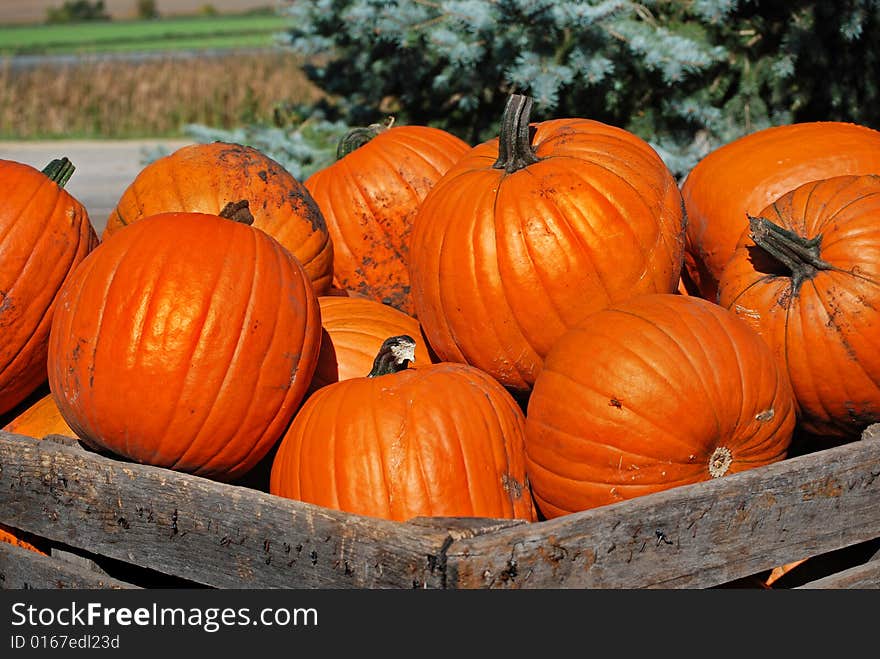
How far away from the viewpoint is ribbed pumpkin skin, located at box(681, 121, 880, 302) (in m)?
2.97

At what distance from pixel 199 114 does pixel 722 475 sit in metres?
22.3

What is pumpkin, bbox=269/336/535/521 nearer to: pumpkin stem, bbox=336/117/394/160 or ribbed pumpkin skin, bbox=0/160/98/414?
ribbed pumpkin skin, bbox=0/160/98/414

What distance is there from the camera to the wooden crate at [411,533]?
1.88m

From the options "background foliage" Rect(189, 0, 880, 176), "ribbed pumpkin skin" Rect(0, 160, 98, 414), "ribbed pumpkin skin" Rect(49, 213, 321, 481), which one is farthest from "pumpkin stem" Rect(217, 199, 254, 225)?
"background foliage" Rect(189, 0, 880, 176)

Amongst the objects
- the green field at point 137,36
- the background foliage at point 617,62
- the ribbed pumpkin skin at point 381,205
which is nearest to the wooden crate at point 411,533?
the ribbed pumpkin skin at point 381,205

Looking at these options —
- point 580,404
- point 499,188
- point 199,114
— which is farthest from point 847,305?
point 199,114

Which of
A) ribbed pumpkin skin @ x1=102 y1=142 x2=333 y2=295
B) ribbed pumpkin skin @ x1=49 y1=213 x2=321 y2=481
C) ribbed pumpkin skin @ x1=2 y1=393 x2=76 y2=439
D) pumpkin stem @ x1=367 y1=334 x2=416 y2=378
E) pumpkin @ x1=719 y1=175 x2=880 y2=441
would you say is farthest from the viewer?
ribbed pumpkin skin @ x1=102 y1=142 x2=333 y2=295

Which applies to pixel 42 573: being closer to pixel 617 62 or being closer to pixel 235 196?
pixel 235 196

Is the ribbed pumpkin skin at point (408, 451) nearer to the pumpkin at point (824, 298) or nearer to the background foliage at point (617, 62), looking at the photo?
the pumpkin at point (824, 298)

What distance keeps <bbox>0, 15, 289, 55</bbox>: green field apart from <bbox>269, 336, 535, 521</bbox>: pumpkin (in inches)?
1636

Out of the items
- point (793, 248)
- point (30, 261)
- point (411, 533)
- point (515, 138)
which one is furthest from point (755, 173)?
point (30, 261)

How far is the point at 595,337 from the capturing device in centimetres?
240

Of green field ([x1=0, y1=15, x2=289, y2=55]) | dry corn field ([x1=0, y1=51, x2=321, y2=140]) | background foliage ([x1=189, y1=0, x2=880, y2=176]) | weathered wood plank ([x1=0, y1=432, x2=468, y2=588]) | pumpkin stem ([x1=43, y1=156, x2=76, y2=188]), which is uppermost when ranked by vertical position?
green field ([x1=0, y1=15, x2=289, y2=55])

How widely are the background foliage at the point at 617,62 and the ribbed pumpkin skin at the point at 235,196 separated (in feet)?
7.32
